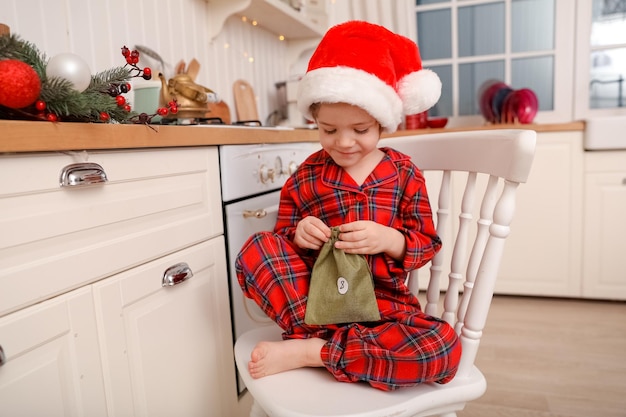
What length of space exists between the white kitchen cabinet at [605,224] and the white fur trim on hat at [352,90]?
1.78 m

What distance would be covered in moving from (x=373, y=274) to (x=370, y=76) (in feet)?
1.25

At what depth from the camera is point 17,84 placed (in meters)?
0.66

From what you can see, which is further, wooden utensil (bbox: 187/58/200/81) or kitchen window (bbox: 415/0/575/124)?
kitchen window (bbox: 415/0/575/124)

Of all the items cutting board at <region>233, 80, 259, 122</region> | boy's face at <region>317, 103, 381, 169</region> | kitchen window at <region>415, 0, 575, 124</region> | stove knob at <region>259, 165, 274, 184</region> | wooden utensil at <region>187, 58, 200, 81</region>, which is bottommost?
stove knob at <region>259, 165, 274, 184</region>

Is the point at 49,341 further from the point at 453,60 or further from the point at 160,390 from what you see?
the point at 453,60

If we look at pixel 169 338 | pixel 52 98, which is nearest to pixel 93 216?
pixel 52 98

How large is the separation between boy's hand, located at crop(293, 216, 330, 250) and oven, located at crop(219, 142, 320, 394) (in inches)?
11.1

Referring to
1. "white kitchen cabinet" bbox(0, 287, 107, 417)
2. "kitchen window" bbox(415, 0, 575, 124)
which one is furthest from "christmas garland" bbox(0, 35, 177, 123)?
"kitchen window" bbox(415, 0, 575, 124)

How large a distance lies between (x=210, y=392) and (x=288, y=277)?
40 cm

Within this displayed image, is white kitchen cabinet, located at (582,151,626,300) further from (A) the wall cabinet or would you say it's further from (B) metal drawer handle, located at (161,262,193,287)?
(B) metal drawer handle, located at (161,262,193,287)

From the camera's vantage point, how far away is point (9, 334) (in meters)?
0.67

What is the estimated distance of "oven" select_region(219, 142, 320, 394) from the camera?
1.19 m

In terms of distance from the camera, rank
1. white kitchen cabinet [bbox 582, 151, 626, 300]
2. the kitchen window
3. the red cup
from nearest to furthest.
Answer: white kitchen cabinet [bbox 582, 151, 626, 300] < the red cup < the kitchen window

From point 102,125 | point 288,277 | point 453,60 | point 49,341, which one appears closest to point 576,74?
point 453,60
